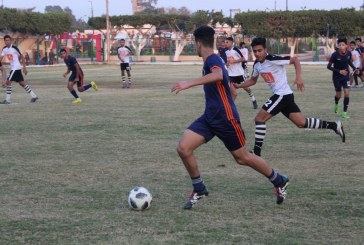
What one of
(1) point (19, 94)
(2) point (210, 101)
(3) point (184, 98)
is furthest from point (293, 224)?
(1) point (19, 94)

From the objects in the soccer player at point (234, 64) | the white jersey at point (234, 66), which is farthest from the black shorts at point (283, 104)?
the white jersey at point (234, 66)

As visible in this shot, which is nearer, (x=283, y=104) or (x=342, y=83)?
(x=283, y=104)

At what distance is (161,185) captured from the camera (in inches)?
340

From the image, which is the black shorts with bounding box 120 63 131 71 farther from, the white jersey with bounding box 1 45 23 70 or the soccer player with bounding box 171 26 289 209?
the soccer player with bounding box 171 26 289 209

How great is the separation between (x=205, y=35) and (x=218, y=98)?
692mm

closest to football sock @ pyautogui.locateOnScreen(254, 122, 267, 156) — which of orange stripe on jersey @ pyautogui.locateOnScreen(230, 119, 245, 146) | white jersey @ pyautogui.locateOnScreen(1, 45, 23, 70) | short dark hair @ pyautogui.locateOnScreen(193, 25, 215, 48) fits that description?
orange stripe on jersey @ pyautogui.locateOnScreen(230, 119, 245, 146)

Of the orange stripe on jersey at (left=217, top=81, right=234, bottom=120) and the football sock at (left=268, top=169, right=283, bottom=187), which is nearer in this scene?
the orange stripe on jersey at (left=217, top=81, right=234, bottom=120)

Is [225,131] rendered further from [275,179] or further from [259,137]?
[259,137]

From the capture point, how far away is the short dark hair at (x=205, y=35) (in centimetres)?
709

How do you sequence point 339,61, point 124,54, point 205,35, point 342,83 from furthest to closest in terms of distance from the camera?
point 124,54
point 342,83
point 339,61
point 205,35

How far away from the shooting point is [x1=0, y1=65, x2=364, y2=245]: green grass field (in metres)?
6.43

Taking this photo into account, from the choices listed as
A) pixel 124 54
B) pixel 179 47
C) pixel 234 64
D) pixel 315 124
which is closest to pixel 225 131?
pixel 315 124

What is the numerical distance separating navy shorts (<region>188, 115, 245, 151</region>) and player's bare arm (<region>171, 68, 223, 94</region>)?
534mm

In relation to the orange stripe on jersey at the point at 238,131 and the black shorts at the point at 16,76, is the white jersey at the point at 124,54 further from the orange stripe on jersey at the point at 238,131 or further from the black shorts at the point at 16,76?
the orange stripe on jersey at the point at 238,131
